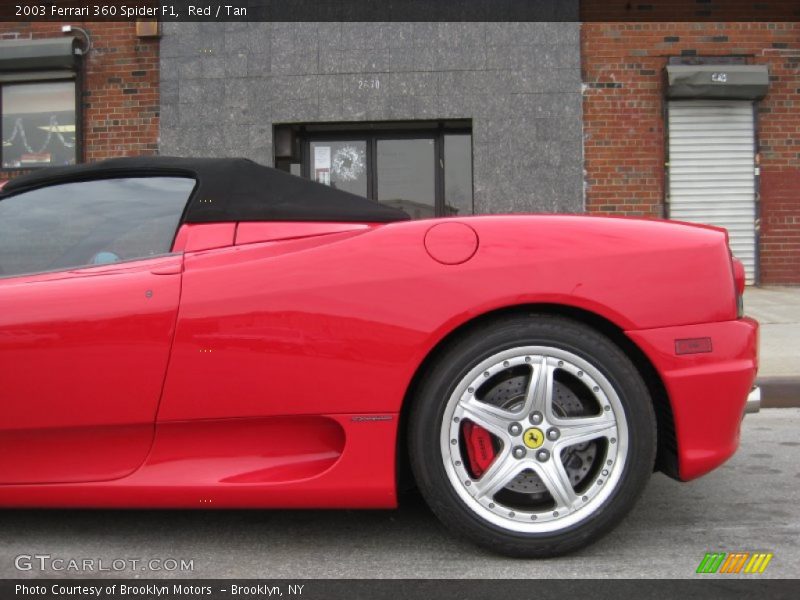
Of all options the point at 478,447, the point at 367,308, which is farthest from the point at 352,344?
the point at 478,447

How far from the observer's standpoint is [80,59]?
31.4 feet

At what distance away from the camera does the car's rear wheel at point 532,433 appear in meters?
2.30

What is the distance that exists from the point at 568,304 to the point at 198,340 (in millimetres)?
A: 1148

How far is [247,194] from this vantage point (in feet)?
8.50

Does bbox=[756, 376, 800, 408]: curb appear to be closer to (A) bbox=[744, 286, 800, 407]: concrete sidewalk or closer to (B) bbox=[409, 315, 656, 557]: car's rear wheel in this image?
(A) bbox=[744, 286, 800, 407]: concrete sidewalk

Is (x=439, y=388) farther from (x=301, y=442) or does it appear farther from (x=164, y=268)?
(x=164, y=268)

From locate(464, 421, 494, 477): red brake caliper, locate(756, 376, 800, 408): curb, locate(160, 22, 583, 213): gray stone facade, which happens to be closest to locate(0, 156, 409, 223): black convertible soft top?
locate(464, 421, 494, 477): red brake caliper

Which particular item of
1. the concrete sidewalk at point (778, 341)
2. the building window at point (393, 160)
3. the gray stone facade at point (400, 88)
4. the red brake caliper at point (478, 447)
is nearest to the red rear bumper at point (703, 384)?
the red brake caliper at point (478, 447)

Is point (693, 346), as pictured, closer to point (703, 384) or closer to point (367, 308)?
point (703, 384)

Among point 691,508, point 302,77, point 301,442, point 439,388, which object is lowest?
point 691,508

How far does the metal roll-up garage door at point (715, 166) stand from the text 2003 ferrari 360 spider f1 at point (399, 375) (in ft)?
25.0

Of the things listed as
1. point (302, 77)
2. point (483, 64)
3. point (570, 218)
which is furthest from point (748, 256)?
point (570, 218)

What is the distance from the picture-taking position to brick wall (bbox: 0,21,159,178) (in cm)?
957

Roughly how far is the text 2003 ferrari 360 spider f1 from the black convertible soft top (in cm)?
18
